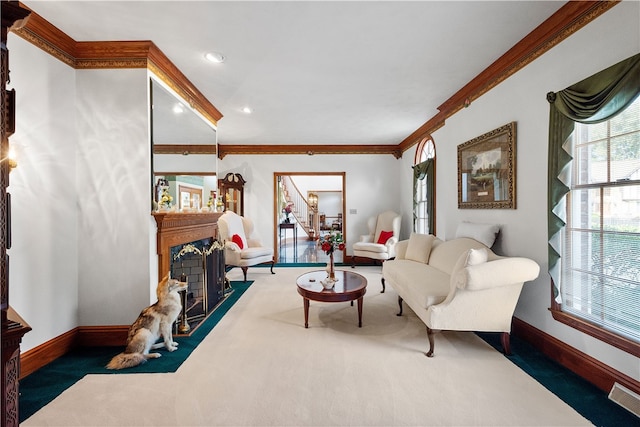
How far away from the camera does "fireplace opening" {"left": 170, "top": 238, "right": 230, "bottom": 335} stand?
2.92 metres

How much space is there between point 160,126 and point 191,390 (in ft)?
7.85

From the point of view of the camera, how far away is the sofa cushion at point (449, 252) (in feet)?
10.1

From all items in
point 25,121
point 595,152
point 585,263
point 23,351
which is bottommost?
point 23,351

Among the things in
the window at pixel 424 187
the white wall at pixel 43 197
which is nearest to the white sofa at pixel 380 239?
the window at pixel 424 187

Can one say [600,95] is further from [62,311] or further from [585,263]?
[62,311]

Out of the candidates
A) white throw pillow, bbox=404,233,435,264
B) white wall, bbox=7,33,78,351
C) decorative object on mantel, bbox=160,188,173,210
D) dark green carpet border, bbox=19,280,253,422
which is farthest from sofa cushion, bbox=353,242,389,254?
white wall, bbox=7,33,78,351

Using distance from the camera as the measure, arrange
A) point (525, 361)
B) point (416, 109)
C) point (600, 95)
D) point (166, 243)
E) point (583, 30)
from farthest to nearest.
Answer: point (416, 109) → point (166, 243) → point (525, 361) → point (583, 30) → point (600, 95)

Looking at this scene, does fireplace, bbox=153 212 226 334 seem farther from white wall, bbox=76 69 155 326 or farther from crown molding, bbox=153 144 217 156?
crown molding, bbox=153 144 217 156

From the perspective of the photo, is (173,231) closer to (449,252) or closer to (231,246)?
(231,246)

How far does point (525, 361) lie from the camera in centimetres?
229

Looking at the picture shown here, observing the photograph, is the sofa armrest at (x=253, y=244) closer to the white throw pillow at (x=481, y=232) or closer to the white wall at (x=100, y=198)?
the white wall at (x=100, y=198)

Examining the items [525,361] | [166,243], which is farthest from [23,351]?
[525,361]

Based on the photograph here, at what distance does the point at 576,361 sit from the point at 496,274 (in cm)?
85

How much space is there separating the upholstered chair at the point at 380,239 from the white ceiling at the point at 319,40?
2658 millimetres
